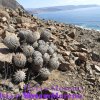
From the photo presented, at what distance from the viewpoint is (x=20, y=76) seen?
7.78 m

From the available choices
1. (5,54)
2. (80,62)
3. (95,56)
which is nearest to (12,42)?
(5,54)

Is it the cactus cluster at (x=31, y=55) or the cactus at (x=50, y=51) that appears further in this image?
the cactus at (x=50, y=51)

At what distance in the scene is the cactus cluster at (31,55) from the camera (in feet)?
26.2

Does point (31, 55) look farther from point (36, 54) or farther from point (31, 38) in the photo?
point (31, 38)

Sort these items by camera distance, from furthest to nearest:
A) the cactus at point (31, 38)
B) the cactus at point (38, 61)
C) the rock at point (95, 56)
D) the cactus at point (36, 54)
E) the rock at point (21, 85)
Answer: the rock at point (95, 56) → the cactus at point (31, 38) → the cactus at point (36, 54) → the cactus at point (38, 61) → the rock at point (21, 85)

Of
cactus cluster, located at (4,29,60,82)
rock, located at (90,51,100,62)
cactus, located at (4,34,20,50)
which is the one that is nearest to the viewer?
cactus cluster, located at (4,29,60,82)

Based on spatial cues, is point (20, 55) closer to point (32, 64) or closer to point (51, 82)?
point (32, 64)

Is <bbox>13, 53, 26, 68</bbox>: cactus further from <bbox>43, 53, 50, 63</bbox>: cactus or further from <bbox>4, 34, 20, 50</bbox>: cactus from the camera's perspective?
<bbox>43, 53, 50, 63</bbox>: cactus

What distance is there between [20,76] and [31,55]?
742 millimetres

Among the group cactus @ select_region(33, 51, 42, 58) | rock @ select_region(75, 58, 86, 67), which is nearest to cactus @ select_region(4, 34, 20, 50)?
cactus @ select_region(33, 51, 42, 58)

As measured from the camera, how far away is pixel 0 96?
6969 mm

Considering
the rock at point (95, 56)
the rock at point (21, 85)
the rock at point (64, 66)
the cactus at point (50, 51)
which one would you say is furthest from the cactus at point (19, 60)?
the rock at point (95, 56)

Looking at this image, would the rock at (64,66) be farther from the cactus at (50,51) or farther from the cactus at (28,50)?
the cactus at (28,50)

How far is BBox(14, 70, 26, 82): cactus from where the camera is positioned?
7.77 meters
